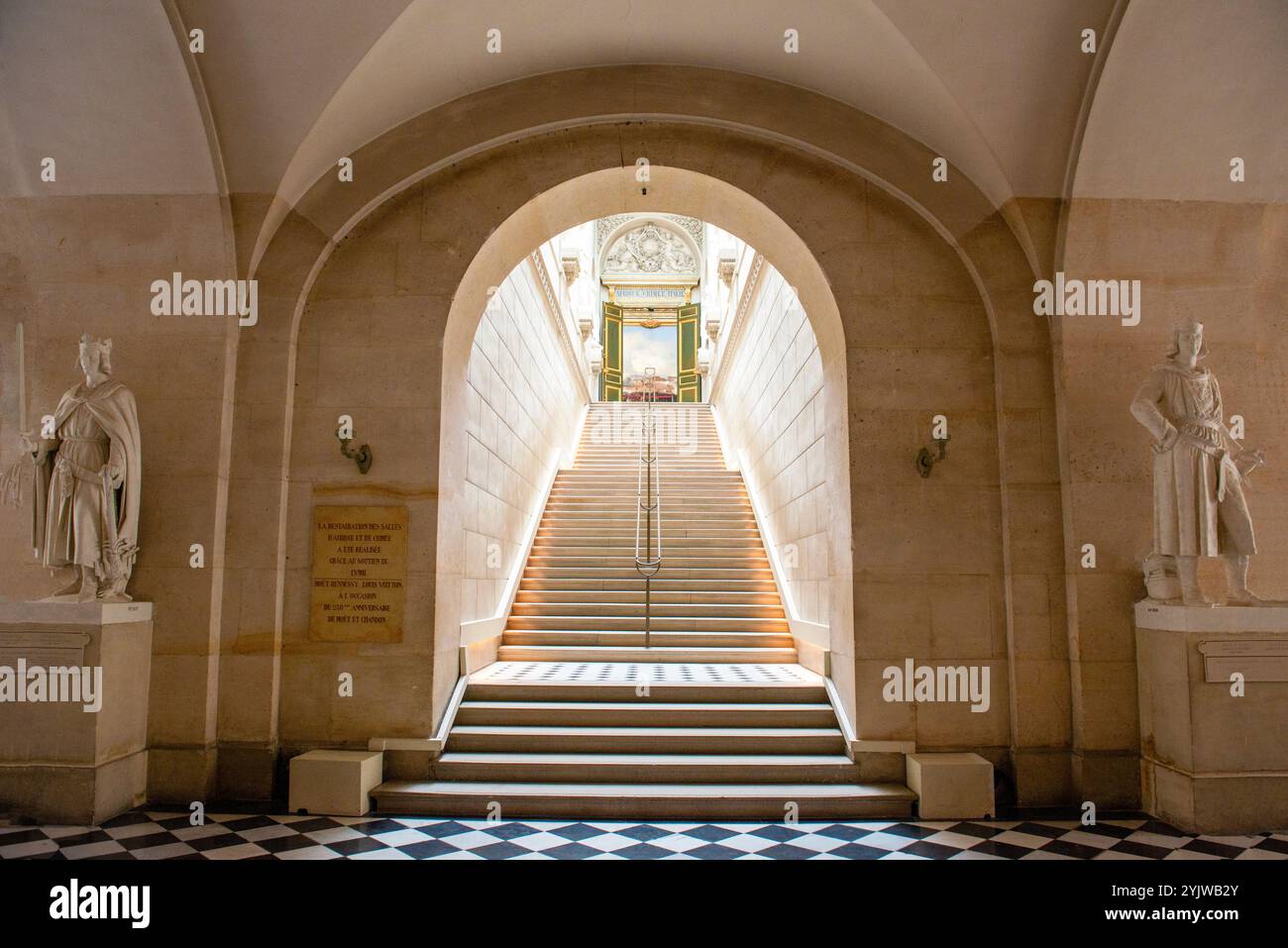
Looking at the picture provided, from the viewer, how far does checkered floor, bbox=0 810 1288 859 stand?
4215mm

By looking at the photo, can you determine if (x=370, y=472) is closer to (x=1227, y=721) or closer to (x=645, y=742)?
(x=645, y=742)

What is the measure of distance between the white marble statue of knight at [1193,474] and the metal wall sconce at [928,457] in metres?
1.09

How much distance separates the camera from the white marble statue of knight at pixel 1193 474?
484cm

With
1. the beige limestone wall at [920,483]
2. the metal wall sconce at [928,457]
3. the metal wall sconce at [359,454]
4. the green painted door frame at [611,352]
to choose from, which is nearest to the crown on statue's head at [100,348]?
the metal wall sconce at [359,454]

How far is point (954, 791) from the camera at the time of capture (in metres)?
4.94

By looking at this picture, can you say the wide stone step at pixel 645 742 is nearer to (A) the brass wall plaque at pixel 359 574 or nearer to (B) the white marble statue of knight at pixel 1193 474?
(A) the brass wall plaque at pixel 359 574

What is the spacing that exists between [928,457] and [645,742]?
2.60 meters

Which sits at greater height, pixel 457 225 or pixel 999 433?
pixel 457 225

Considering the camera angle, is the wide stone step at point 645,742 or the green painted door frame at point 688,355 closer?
the wide stone step at point 645,742

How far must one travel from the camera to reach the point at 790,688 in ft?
19.7

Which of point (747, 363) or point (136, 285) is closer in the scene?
point (136, 285)

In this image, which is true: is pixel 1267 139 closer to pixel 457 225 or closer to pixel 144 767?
pixel 457 225

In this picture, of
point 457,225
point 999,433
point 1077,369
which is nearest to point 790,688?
point 999,433
